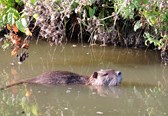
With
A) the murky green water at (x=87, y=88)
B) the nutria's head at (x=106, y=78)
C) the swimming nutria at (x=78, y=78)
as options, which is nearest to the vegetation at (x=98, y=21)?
the murky green water at (x=87, y=88)

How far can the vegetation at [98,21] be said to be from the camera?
832cm

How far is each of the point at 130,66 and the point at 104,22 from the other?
45.8 inches

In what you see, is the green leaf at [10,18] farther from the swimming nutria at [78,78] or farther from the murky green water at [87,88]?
the swimming nutria at [78,78]

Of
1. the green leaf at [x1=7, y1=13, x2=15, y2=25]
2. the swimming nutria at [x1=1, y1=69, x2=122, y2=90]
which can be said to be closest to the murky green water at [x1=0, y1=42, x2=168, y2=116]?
the swimming nutria at [x1=1, y1=69, x2=122, y2=90]

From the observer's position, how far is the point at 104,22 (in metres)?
9.79

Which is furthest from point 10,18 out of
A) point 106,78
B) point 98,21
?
point 98,21

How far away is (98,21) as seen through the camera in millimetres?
9430

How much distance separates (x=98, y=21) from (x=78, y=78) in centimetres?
168

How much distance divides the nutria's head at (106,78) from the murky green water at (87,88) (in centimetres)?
13

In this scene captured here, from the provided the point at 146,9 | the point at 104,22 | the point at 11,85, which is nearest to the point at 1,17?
the point at 11,85

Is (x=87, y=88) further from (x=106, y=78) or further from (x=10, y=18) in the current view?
(x=10, y=18)

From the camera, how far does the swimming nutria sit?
312 inches

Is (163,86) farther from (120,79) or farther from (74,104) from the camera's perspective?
(74,104)

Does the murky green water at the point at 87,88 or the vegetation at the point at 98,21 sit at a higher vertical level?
the vegetation at the point at 98,21
